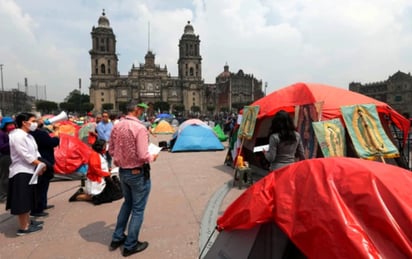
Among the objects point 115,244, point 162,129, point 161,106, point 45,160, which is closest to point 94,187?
point 45,160

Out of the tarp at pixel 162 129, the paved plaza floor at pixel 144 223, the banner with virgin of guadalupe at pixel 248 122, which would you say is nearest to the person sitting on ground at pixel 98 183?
the paved plaza floor at pixel 144 223

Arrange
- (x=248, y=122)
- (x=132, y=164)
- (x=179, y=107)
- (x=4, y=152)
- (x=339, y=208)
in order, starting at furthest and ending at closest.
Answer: (x=179, y=107) → (x=248, y=122) → (x=4, y=152) → (x=132, y=164) → (x=339, y=208)

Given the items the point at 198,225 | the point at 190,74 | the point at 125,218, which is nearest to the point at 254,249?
the point at 125,218

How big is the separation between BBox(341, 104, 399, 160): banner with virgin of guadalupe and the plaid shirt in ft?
14.7

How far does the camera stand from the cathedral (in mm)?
74312

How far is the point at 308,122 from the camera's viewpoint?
5957mm

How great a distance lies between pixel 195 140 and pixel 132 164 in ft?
29.2

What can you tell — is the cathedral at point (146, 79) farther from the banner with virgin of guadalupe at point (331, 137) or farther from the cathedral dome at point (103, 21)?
the banner with virgin of guadalupe at point (331, 137)

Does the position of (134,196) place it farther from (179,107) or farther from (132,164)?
(179,107)

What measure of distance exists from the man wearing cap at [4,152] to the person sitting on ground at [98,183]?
129 cm

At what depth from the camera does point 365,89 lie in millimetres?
64062

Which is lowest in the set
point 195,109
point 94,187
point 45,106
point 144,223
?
point 144,223

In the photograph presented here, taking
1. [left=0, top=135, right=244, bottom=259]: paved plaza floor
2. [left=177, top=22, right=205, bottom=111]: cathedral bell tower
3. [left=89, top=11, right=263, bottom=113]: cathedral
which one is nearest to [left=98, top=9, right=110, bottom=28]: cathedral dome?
[left=89, top=11, right=263, bottom=113]: cathedral

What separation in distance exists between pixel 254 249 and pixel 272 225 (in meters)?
0.25
